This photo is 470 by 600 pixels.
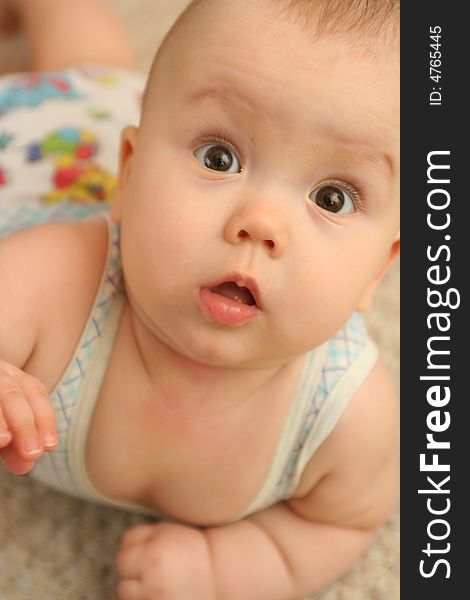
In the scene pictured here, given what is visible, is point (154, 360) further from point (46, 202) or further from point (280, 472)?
point (46, 202)

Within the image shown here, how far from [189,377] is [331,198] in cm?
21

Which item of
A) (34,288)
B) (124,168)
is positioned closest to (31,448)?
(34,288)

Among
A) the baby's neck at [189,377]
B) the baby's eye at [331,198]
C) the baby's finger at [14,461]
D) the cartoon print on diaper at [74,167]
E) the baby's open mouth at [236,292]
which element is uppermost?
the cartoon print on diaper at [74,167]

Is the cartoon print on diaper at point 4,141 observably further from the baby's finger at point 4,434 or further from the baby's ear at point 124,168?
the baby's finger at point 4,434

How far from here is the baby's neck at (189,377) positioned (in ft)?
2.79

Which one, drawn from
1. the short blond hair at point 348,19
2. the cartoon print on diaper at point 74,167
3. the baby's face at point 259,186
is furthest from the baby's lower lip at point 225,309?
the cartoon print on diaper at point 74,167

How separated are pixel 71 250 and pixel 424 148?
328 mm

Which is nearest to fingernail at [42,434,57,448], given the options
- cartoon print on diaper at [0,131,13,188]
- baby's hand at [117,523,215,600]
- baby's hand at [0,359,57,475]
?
baby's hand at [0,359,57,475]

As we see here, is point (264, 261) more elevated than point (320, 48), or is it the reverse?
point (320, 48)

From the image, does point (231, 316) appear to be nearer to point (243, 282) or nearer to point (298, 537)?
point (243, 282)

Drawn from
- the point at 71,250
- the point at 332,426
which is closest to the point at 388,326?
the point at 332,426

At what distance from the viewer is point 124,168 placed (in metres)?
0.88

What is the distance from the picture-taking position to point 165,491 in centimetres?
91

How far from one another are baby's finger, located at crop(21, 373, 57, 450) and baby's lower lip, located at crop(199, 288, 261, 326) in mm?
140
